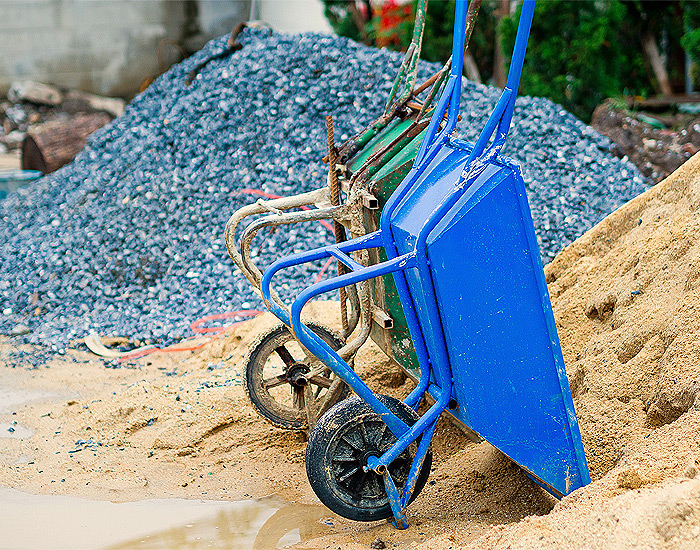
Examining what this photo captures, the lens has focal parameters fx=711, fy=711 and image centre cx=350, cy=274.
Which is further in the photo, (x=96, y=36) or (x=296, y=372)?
(x=96, y=36)

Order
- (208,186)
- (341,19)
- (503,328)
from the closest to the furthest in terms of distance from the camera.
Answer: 1. (503,328)
2. (208,186)
3. (341,19)

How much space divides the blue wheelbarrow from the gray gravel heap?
293cm

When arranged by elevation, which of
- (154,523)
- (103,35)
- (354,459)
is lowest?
(154,523)

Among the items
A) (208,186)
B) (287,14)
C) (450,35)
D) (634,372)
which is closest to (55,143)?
(208,186)

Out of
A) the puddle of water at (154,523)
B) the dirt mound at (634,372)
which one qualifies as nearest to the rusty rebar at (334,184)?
the puddle of water at (154,523)

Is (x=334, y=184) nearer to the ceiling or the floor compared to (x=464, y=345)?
nearer to the ceiling

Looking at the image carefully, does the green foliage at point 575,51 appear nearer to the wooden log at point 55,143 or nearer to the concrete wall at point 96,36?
the wooden log at point 55,143

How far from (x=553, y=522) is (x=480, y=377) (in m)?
0.54

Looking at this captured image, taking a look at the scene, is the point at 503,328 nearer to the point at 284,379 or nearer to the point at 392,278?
the point at 392,278

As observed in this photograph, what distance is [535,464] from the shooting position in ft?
7.97

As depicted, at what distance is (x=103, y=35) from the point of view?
46.0 feet

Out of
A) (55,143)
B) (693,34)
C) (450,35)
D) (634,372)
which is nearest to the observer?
(634,372)

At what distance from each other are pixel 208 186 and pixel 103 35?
9.31 m

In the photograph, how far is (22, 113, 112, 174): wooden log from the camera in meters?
9.45
